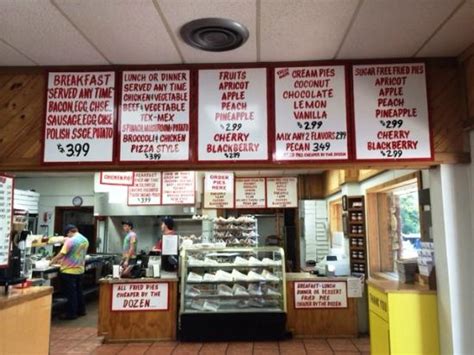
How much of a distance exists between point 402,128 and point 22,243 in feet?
10.9

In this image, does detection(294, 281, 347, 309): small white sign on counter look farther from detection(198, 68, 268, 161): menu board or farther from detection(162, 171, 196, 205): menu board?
detection(198, 68, 268, 161): menu board

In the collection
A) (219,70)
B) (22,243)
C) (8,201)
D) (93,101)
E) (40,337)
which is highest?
(219,70)

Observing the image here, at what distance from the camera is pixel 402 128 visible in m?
3.28

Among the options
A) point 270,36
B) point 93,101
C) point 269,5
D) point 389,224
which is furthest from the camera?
point 389,224

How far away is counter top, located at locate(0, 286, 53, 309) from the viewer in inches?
118

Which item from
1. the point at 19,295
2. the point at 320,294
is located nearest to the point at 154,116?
the point at 19,295

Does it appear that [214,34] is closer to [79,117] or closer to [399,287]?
[79,117]

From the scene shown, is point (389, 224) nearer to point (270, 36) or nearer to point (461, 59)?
point (461, 59)

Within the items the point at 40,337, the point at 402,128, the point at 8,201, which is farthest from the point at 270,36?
the point at 40,337

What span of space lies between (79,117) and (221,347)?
3.47 metres

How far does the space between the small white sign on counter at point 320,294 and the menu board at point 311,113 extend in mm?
3095

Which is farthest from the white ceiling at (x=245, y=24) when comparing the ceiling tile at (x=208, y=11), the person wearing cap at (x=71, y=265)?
the person wearing cap at (x=71, y=265)

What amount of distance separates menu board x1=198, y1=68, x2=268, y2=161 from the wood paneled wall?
12cm

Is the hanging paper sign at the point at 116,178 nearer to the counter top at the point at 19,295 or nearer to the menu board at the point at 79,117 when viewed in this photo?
the counter top at the point at 19,295
